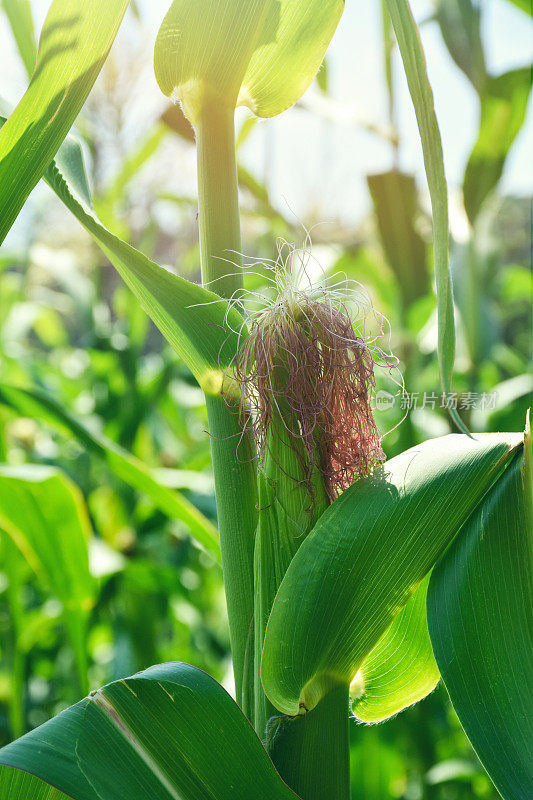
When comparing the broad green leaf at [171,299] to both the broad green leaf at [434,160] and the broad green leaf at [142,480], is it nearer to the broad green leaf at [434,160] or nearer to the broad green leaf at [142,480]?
the broad green leaf at [434,160]

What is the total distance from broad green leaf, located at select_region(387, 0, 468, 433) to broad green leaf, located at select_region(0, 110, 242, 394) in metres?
0.09

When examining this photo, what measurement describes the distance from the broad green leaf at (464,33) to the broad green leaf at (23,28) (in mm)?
541

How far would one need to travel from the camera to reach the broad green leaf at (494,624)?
22cm

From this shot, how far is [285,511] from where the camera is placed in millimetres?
246

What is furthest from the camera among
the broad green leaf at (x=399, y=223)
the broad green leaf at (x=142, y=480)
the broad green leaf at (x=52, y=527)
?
the broad green leaf at (x=399, y=223)

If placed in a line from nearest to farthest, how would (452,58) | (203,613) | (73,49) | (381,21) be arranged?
(73,49)
(452,58)
(381,21)
(203,613)

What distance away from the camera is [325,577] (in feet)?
0.72

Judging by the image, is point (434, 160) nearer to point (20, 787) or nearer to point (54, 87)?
point (54, 87)

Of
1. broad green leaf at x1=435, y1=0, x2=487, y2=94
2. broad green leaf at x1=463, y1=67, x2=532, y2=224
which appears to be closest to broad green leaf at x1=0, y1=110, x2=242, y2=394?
broad green leaf at x1=463, y1=67, x2=532, y2=224

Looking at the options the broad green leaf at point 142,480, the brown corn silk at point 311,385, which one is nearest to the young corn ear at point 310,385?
the brown corn silk at point 311,385

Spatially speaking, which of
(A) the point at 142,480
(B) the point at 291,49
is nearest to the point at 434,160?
(B) the point at 291,49

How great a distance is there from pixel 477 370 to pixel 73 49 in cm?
70

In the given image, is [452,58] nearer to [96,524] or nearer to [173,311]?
[173,311]

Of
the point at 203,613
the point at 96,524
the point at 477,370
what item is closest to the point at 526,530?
the point at 477,370
